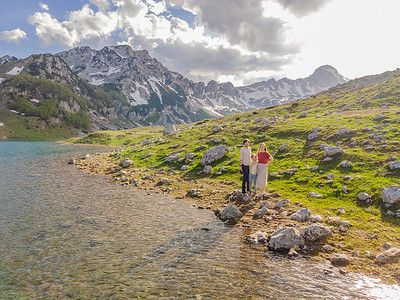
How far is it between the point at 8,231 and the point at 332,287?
60.8ft

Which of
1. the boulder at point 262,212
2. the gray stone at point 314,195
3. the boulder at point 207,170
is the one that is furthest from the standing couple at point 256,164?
the boulder at point 207,170

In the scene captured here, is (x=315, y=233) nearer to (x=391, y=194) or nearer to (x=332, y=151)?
(x=391, y=194)

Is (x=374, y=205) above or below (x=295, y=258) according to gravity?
above

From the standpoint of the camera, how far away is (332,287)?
27.6 feet

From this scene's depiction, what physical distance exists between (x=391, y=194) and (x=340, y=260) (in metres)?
7.77

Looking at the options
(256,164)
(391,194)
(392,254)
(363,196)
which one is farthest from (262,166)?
(392,254)

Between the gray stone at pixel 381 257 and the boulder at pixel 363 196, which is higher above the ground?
the boulder at pixel 363 196

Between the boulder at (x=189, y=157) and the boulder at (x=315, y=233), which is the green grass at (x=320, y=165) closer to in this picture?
the boulder at (x=189, y=157)

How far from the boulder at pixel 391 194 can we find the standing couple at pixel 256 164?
794cm

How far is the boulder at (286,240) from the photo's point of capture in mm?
11413

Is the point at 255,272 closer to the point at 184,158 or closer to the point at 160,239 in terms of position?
the point at 160,239

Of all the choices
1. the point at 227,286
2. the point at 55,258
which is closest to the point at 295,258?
the point at 227,286

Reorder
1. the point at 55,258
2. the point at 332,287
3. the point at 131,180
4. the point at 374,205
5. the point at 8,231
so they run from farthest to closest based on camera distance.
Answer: the point at 131,180, the point at 374,205, the point at 8,231, the point at 55,258, the point at 332,287

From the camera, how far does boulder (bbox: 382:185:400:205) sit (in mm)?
13716
